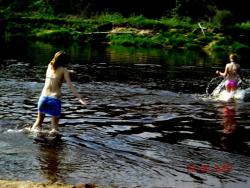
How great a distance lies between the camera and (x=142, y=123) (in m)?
14.7

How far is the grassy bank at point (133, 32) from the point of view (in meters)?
52.4

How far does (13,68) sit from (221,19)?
32597mm

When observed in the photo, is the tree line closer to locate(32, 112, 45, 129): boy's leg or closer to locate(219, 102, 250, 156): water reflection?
locate(219, 102, 250, 156): water reflection

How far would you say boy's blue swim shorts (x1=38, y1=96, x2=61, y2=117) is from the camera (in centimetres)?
1209

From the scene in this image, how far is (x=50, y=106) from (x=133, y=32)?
146ft

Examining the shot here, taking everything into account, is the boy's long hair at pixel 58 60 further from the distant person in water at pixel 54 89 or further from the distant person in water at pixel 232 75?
the distant person in water at pixel 232 75

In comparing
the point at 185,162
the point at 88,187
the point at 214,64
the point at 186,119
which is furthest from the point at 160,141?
the point at 214,64

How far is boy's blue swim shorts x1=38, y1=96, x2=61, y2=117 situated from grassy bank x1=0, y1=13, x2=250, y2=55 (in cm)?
3818

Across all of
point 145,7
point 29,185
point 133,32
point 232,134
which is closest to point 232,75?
point 232,134

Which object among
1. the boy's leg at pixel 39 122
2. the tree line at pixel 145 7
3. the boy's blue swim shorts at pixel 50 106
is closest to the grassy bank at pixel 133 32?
the tree line at pixel 145 7

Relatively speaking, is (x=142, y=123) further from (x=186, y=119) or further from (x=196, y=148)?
(x=196, y=148)

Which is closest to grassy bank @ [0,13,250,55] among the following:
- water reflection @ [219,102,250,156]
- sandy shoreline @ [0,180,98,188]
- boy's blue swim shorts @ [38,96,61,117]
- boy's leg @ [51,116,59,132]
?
water reflection @ [219,102,250,156]

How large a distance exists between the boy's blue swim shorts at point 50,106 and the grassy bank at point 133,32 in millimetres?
38178

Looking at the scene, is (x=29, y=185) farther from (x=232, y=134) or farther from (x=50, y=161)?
(x=232, y=134)
